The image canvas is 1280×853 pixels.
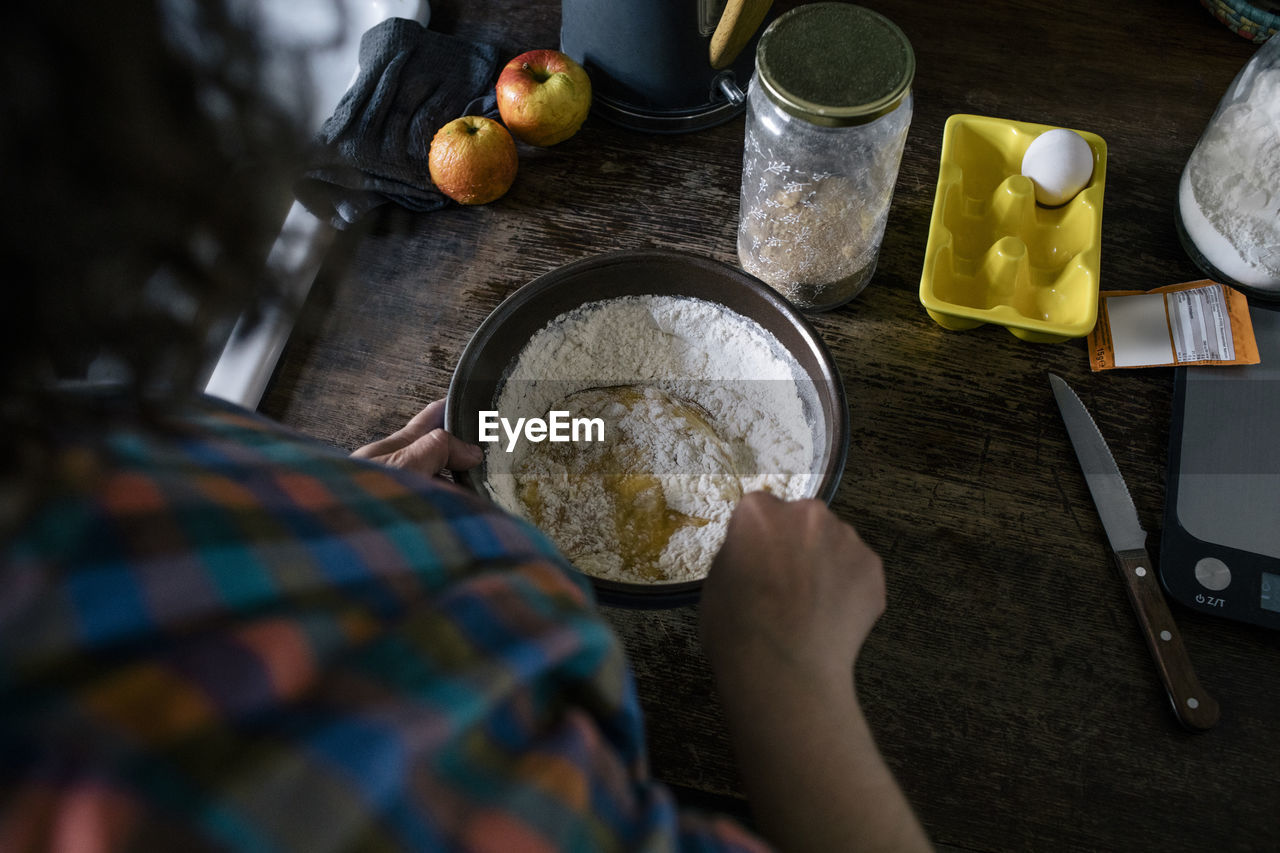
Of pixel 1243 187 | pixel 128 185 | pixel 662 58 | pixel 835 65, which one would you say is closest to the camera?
pixel 128 185

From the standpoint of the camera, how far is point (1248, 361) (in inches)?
30.6

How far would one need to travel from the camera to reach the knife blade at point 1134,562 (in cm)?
67

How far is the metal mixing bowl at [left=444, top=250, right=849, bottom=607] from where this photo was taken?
672mm

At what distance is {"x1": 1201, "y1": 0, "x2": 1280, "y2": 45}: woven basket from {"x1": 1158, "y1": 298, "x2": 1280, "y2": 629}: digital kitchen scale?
0.36m

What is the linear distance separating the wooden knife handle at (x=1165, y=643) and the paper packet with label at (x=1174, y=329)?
0.20m

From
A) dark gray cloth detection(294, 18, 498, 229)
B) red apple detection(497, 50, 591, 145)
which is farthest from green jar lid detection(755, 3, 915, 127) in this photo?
dark gray cloth detection(294, 18, 498, 229)

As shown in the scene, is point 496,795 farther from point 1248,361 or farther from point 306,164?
point 1248,361

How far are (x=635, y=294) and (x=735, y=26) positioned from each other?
0.25 m

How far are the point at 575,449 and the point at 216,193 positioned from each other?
0.45 metres

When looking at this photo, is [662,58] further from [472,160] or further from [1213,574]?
[1213,574]

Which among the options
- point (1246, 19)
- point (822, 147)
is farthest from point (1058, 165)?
point (1246, 19)

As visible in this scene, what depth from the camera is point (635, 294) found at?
775mm

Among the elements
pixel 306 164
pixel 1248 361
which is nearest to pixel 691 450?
pixel 306 164

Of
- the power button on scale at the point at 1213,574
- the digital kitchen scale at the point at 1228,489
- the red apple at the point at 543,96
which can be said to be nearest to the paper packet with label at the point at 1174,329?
the digital kitchen scale at the point at 1228,489
